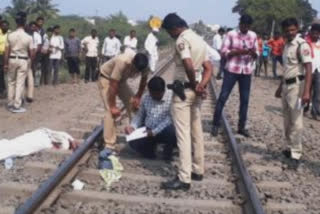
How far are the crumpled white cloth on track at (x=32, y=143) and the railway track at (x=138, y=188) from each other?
0.24 meters

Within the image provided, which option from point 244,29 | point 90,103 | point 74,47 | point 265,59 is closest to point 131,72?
point 244,29

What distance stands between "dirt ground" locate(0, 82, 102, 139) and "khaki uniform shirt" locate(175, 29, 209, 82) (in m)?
3.39

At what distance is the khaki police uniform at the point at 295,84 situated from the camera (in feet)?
22.8

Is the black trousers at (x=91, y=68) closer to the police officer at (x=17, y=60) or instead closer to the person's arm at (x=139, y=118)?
the police officer at (x=17, y=60)

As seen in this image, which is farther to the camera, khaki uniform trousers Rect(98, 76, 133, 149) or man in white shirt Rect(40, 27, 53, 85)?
man in white shirt Rect(40, 27, 53, 85)

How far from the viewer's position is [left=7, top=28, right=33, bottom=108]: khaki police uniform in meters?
10.9

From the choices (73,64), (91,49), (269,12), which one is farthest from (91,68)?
(269,12)

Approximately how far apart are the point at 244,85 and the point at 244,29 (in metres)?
0.84

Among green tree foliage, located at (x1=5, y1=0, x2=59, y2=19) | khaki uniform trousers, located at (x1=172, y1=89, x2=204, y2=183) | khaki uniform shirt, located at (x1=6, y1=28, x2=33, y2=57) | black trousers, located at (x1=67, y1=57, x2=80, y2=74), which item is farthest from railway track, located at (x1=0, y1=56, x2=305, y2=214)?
green tree foliage, located at (x1=5, y1=0, x2=59, y2=19)

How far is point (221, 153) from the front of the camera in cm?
754

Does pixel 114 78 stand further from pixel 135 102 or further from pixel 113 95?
pixel 135 102

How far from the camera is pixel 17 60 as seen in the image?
11.0m

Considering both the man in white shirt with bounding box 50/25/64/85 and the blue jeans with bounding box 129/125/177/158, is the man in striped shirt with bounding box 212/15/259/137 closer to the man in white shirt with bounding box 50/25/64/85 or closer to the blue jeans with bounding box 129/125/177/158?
the blue jeans with bounding box 129/125/177/158

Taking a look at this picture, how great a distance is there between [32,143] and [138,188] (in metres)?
1.88
